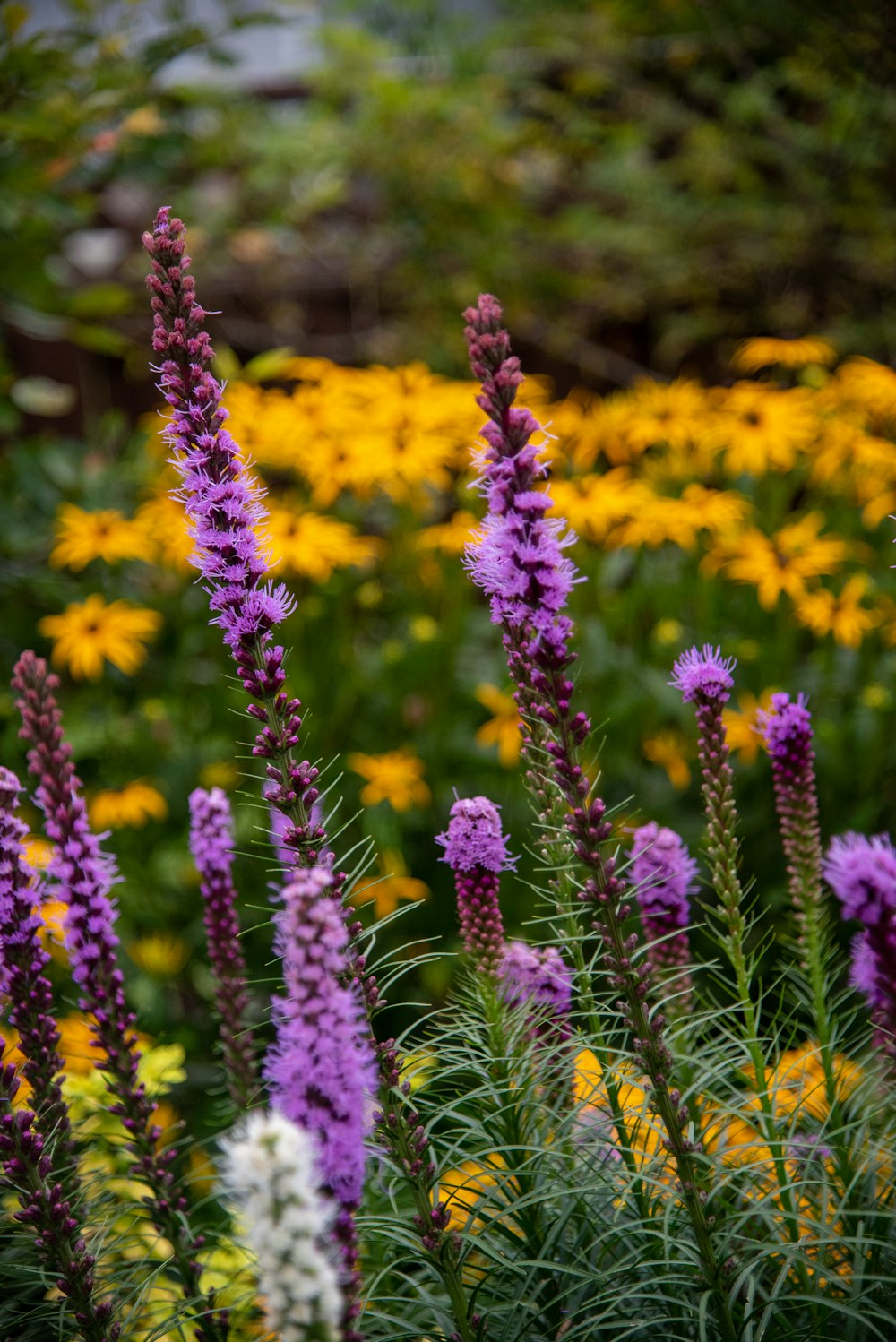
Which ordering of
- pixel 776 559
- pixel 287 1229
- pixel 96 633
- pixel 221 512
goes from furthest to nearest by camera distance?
1. pixel 776 559
2. pixel 96 633
3. pixel 221 512
4. pixel 287 1229

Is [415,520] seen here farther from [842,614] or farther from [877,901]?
[877,901]

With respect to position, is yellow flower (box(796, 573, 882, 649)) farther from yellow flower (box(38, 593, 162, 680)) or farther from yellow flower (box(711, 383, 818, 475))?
yellow flower (box(38, 593, 162, 680))

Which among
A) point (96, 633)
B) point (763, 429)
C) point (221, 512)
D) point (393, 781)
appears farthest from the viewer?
point (763, 429)

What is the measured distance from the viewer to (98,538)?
3793 mm

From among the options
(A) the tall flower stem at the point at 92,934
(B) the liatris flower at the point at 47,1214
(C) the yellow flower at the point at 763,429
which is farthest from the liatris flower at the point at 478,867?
(C) the yellow flower at the point at 763,429

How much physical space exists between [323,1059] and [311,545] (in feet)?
9.06

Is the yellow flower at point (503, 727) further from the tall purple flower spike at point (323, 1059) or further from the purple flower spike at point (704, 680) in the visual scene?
the tall purple flower spike at point (323, 1059)

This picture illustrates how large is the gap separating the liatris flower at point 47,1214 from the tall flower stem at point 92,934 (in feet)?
0.56

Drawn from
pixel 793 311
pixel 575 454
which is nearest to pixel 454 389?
pixel 575 454

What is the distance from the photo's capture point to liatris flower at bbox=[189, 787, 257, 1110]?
179 cm

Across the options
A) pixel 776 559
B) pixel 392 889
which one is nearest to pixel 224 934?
pixel 392 889

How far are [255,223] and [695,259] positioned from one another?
2676mm

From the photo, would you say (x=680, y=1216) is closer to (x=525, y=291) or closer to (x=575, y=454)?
(x=575, y=454)

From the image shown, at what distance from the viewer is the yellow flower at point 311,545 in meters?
3.67
